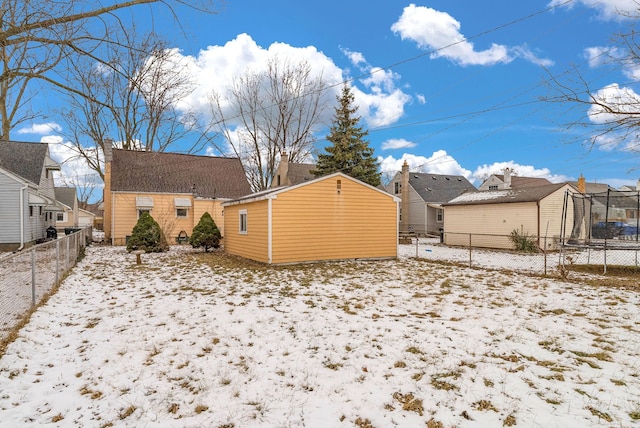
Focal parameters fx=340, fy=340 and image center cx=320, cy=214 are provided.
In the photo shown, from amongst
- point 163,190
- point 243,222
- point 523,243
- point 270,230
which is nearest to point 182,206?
point 163,190

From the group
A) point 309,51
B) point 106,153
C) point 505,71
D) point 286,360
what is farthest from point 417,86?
point 106,153

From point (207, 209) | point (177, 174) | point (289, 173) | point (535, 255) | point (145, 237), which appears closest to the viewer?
point (145, 237)

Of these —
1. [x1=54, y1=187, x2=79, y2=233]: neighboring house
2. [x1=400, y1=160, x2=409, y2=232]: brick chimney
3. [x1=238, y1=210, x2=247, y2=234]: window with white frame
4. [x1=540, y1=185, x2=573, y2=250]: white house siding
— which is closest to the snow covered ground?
[x1=238, y1=210, x2=247, y2=234]: window with white frame

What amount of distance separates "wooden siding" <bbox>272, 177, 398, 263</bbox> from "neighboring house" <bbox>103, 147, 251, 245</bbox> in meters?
9.75

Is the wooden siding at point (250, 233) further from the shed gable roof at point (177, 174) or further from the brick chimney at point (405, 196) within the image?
the brick chimney at point (405, 196)

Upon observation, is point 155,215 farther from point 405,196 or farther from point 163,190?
point 405,196

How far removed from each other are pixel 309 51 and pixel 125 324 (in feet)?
84.7

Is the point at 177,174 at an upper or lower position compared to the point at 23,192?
upper

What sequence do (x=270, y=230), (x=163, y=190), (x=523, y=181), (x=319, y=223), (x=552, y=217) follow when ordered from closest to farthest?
(x=270, y=230), (x=319, y=223), (x=552, y=217), (x=163, y=190), (x=523, y=181)

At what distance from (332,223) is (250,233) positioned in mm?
3324

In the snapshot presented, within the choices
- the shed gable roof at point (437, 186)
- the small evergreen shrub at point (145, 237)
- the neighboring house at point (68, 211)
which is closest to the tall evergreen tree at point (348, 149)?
the shed gable roof at point (437, 186)

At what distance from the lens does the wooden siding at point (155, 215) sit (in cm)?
2031

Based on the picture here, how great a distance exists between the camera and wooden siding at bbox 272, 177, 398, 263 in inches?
484

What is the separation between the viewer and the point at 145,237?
15867 mm
